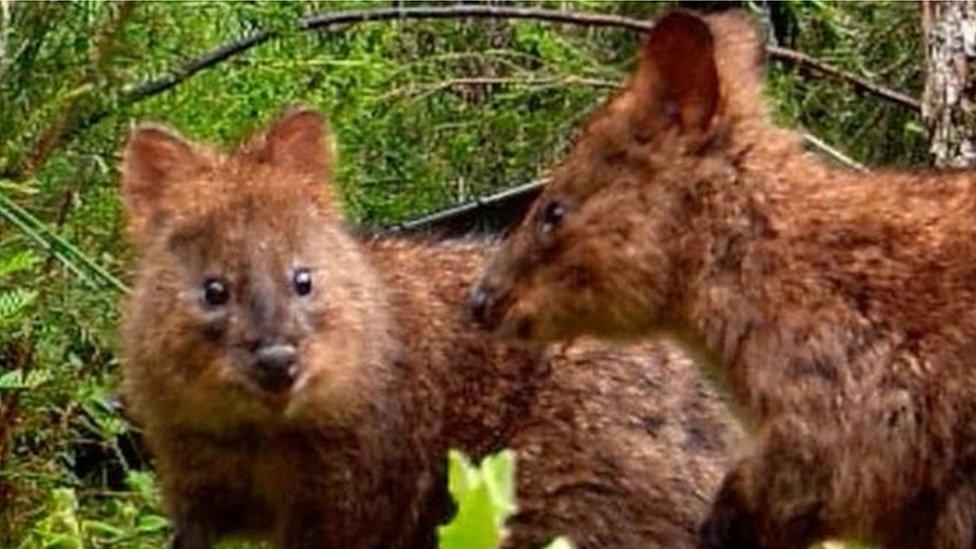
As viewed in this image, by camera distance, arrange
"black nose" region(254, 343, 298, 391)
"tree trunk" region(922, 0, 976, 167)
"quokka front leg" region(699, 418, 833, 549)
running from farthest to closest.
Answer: "tree trunk" region(922, 0, 976, 167), "black nose" region(254, 343, 298, 391), "quokka front leg" region(699, 418, 833, 549)

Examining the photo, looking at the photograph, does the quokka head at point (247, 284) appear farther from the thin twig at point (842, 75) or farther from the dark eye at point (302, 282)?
the thin twig at point (842, 75)

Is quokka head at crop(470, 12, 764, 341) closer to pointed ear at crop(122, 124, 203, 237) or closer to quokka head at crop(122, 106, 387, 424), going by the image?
quokka head at crop(122, 106, 387, 424)

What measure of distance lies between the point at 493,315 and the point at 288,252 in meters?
0.73

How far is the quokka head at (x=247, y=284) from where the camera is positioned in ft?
24.7

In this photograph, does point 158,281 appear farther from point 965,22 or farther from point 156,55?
point 965,22

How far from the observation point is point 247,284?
7.61 m

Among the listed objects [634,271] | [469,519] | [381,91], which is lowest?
[381,91]

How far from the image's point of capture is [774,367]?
6879 millimetres

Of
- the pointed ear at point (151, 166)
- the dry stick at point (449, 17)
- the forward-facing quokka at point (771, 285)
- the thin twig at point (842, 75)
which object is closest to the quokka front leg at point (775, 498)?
the forward-facing quokka at point (771, 285)

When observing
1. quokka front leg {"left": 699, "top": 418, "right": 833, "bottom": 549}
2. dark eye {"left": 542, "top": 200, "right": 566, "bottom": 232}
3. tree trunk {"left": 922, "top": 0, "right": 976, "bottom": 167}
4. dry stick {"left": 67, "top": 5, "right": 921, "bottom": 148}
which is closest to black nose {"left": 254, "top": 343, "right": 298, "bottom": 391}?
dark eye {"left": 542, "top": 200, "right": 566, "bottom": 232}

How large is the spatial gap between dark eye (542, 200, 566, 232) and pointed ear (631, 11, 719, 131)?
11.0 inches

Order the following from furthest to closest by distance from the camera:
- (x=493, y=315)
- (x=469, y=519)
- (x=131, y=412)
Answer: (x=131, y=412), (x=493, y=315), (x=469, y=519)

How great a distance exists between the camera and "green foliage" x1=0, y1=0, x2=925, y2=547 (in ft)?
27.5

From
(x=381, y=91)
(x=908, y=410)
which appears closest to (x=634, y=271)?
(x=908, y=410)
